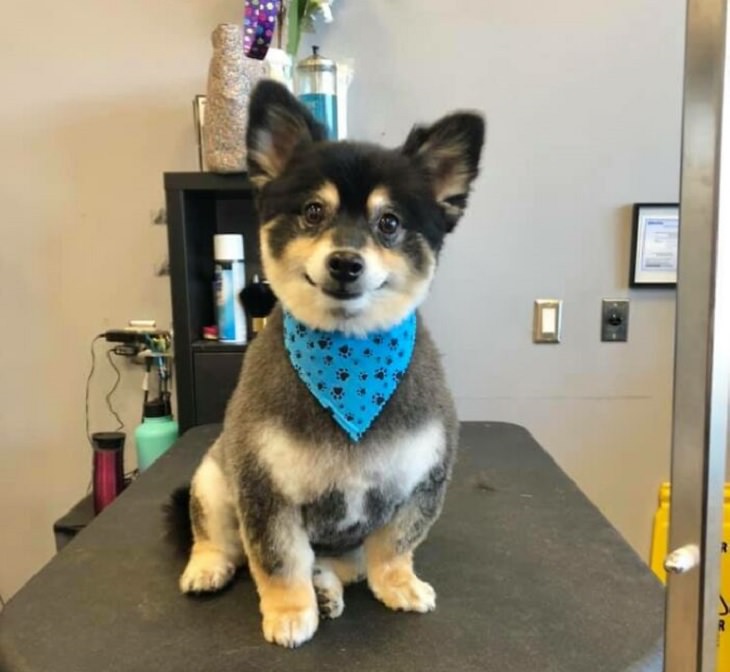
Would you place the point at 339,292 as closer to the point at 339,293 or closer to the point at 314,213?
the point at 339,293

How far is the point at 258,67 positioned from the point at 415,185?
794mm

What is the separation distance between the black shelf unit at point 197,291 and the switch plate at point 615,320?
2.92 ft

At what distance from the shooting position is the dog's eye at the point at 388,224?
87cm

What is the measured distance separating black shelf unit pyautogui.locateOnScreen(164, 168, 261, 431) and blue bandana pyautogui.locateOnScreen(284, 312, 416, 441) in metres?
0.76

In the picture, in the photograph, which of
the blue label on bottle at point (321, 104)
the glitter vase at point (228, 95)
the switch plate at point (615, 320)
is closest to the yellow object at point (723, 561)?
the switch plate at point (615, 320)

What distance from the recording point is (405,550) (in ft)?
3.12

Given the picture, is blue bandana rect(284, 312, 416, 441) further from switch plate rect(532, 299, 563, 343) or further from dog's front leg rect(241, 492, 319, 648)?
switch plate rect(532, 299, 563, 343)

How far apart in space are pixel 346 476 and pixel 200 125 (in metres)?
1.07

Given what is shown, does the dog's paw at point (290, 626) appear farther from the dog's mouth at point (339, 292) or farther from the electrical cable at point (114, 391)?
the electrical cable at point (114, 391)

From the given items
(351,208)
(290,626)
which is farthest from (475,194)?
(290,626)

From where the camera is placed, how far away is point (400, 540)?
0.94m

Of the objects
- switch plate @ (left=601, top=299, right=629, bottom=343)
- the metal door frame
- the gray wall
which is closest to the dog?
the metal door frame

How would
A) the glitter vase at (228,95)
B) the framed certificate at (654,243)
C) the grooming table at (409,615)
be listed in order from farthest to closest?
1. the framed certificate at (654,243)
2. the glitter vase at (228,95)
3. the grooming table at (409,615)

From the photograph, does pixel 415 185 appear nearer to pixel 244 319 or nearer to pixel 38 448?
pixel 244 319
